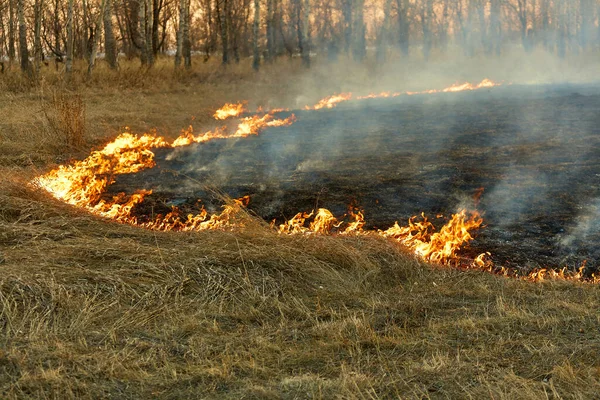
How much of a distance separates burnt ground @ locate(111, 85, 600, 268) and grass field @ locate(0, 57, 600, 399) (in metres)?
1.33

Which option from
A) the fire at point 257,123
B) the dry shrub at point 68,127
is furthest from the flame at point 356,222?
the fire at point 257,123

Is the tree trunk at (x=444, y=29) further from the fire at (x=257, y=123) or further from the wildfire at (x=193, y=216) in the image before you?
the wildfire at (x=193, y=216)

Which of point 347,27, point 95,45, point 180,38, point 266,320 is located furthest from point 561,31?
point 266,320

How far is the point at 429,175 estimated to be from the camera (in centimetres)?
931

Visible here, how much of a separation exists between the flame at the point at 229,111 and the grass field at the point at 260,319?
34.9 feet

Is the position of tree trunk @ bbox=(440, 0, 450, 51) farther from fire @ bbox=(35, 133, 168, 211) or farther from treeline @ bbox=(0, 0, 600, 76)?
fire @ bbox=(35, 133, 168, 211)

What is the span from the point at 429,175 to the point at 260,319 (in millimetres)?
5642

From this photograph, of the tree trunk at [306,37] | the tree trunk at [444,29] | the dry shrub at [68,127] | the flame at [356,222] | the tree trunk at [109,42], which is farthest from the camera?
the tree trunk at [444,29]

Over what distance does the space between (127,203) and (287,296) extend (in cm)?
421

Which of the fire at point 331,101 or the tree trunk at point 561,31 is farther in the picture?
the tree trunk at point 561,31

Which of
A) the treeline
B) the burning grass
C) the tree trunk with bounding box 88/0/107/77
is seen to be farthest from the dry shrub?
the treeline

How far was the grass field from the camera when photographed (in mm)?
3256

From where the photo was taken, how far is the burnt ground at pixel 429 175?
695 centimetres

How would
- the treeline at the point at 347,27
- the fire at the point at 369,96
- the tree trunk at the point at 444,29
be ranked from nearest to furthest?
the fire at the point at 369,96 < the treeline at the point at 347,27 < the tree trunk at the point at 444,29
